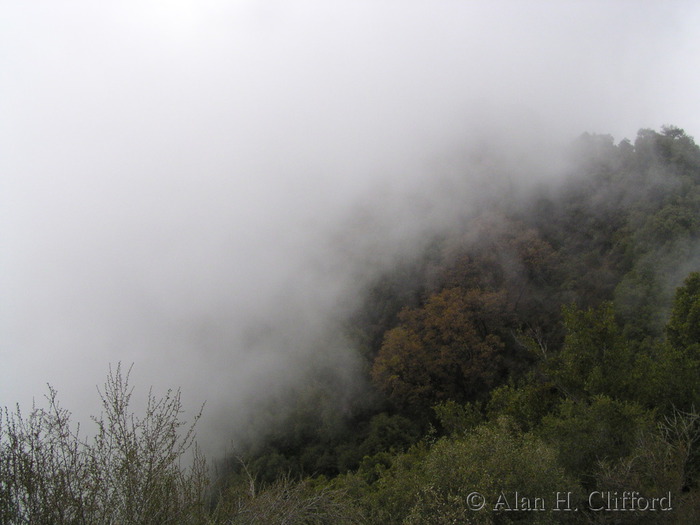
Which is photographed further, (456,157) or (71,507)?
(456,157)

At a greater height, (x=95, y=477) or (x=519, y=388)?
(x=95, y=477)

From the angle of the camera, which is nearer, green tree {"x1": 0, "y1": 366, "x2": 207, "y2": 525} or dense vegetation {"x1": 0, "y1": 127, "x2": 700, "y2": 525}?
green tree {"x1": 0, "y1": 366, "x2": 207, "y2": 525}

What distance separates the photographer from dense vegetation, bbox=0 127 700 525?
8211mm

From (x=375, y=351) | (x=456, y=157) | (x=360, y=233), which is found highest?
(x=456, y=157)

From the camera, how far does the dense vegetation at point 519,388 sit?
8.21m

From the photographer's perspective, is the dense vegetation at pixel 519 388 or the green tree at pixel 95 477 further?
the dense vegetation at pixel 519 388

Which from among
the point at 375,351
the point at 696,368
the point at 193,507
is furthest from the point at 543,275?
the point at 193,507

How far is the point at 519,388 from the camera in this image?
21859 millimetres

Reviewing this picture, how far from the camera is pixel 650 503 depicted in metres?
8.78

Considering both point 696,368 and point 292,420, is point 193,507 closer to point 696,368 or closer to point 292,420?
point 696,368

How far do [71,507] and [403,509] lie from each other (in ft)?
20.0

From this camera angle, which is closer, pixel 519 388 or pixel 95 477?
pixel 95 477

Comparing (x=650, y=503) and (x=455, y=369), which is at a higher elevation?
(x=455, y=369)

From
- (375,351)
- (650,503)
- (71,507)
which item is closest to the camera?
(71,507)
